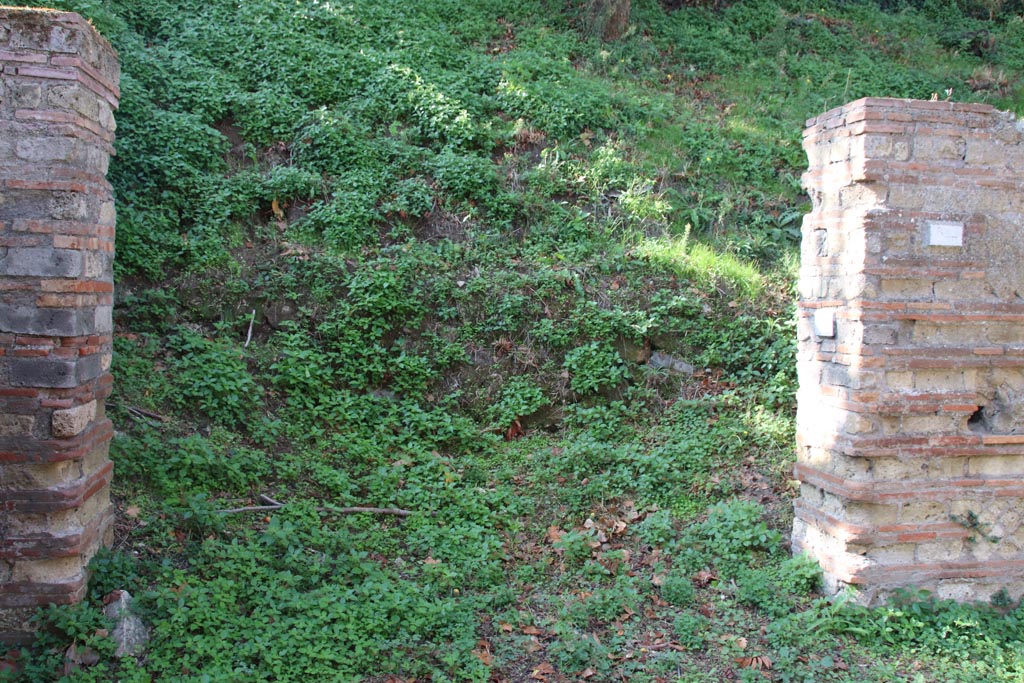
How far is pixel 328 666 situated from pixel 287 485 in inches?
84.0

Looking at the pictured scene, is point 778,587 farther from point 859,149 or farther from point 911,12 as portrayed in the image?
point 911,12

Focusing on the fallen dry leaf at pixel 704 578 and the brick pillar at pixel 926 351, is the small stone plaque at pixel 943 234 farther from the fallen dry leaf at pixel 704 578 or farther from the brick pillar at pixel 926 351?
the fallen dry leaf at pixel 704 578

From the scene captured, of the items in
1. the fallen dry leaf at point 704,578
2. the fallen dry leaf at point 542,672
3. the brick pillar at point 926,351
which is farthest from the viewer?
the fallen dry leaf at point 704,578

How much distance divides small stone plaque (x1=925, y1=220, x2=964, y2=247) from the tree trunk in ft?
30.6

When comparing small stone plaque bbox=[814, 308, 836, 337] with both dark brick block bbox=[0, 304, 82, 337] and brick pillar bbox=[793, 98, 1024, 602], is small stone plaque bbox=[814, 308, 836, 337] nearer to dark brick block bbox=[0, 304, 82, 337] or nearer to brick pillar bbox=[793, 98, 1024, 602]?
brick pillar bbox=[793, 98, 1024, 602]

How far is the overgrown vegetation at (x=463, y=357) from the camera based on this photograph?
4586mm

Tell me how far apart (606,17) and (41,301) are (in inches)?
442

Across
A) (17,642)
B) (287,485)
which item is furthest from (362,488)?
(17,642)

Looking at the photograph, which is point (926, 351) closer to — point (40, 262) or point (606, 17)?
point (40, 262)

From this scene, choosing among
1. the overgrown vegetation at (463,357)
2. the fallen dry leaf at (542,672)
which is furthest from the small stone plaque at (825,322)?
the fallen dry leaf at (542,672)

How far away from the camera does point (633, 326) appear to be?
305 inches

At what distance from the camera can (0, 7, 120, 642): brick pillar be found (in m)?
4.14

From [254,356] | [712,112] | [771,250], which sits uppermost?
[712,112]

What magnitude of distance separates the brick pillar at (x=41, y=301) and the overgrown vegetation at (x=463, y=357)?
335mm
